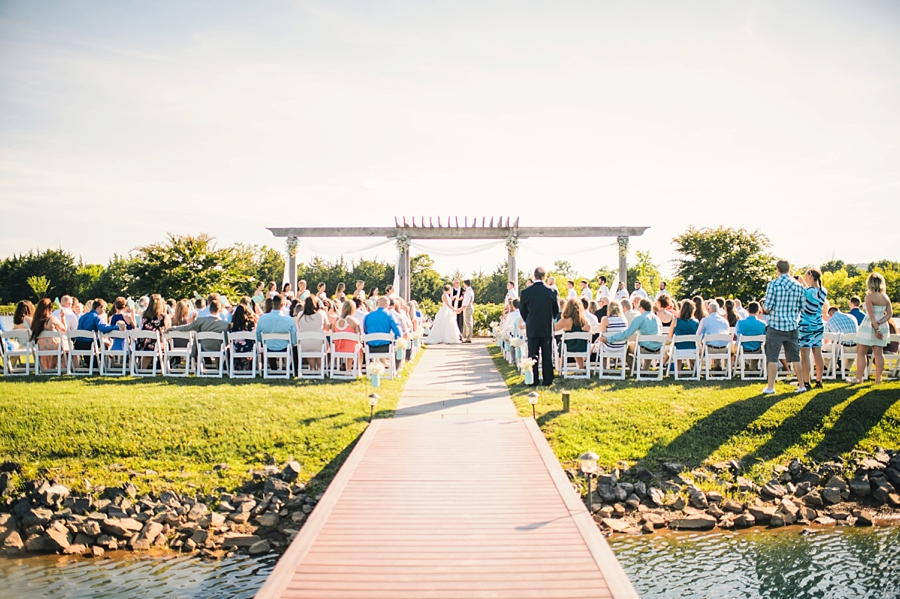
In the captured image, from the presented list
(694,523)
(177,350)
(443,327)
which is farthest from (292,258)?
(694,523)

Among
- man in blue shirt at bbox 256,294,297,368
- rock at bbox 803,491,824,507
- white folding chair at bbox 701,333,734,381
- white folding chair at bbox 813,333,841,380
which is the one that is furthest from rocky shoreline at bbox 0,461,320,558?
white folding chair at bbox 813,333,841,380

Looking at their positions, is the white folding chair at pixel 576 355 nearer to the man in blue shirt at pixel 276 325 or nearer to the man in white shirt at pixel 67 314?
the man in blue shirt at pixel 276 325

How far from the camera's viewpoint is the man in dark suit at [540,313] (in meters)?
11.2

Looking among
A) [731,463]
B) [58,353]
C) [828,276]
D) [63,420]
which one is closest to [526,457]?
[731,463]

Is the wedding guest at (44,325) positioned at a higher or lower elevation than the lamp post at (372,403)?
higher

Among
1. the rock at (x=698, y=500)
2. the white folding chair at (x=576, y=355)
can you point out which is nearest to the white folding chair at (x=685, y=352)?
the white folding chair at (x=576, y=355)

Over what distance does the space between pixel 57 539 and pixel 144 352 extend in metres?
5.69

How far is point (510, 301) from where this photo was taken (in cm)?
1717

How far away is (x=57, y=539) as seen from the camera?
747cm

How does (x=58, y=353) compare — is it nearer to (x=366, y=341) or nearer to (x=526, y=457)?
(x=366, y=341)

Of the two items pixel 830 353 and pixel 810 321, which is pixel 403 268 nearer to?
pixel 830 353

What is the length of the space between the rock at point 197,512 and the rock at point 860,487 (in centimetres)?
767

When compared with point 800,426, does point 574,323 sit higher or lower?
higher

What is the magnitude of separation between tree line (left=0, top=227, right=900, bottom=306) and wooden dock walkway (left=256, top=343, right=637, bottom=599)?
1458 centimetres
